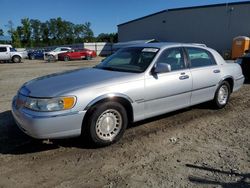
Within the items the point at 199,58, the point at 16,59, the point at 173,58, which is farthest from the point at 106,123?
the point at 16,59

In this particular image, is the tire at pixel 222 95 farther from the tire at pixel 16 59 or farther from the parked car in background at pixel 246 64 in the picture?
the tire at pixel 16 59

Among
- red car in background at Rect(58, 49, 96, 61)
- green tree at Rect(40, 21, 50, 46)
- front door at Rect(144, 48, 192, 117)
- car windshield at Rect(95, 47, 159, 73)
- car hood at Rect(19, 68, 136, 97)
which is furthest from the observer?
green tree at Rect(40, 21, 50, 46)

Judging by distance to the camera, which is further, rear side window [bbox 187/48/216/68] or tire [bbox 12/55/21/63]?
tire [bbox 12/55/21/63]

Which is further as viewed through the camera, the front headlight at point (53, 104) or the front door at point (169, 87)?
the front door at point (169, 87)

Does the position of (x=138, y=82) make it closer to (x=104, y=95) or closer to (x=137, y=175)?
(x=104, y=95)

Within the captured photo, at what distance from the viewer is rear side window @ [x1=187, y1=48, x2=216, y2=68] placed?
541 centimetres

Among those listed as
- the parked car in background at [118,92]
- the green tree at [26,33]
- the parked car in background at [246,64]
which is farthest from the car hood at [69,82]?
the green tree at [26,33]

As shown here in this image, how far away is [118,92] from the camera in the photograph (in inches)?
161

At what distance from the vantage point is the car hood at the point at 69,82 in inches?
151

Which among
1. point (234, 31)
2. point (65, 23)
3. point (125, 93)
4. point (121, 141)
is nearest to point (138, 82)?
point (125, 93)

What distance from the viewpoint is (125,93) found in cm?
417

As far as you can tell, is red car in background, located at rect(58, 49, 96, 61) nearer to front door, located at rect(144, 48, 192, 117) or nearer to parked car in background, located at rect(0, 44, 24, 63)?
parked car in background, located at rect(0, 44, 24, 63)

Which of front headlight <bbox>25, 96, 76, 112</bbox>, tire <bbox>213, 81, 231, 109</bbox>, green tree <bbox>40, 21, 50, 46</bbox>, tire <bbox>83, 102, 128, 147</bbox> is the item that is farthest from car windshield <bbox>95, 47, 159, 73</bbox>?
green tree <bbox>40, 21, 50, 46</bbox>

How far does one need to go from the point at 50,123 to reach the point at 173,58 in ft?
8.79
